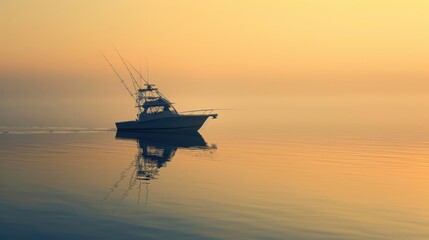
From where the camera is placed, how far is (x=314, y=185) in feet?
106

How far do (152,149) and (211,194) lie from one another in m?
29.6

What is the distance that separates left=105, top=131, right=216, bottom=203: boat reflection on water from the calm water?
0.58 ft

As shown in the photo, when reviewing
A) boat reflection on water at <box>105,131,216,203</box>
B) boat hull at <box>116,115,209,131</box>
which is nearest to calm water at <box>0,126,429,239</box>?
boat reflection on water at <box>105,131,216,203</box>

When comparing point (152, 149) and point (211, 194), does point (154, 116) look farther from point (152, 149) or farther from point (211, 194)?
point (211, 194)

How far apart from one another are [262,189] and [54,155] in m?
25.6

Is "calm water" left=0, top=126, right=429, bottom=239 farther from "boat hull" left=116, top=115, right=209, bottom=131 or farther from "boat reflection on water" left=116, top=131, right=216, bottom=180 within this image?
"boat hull" left=116, top=115, right=209, bottom=131

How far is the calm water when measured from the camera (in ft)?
68.3

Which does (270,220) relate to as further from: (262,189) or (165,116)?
(165,116)

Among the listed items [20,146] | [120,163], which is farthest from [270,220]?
[20,146]

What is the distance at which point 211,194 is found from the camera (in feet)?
94.5

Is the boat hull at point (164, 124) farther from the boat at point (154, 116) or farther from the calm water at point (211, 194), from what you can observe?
the calm water at point (211, 194)

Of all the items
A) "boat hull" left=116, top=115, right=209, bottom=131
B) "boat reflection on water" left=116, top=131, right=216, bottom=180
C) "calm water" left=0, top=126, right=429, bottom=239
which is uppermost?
"boat hull" left=116, top=115, right=209, bottom=131

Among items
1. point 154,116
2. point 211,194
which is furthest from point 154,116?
point 211,194

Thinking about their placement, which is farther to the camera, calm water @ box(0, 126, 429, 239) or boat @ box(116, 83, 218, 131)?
boat @ box(116, 83, 218, 131)
